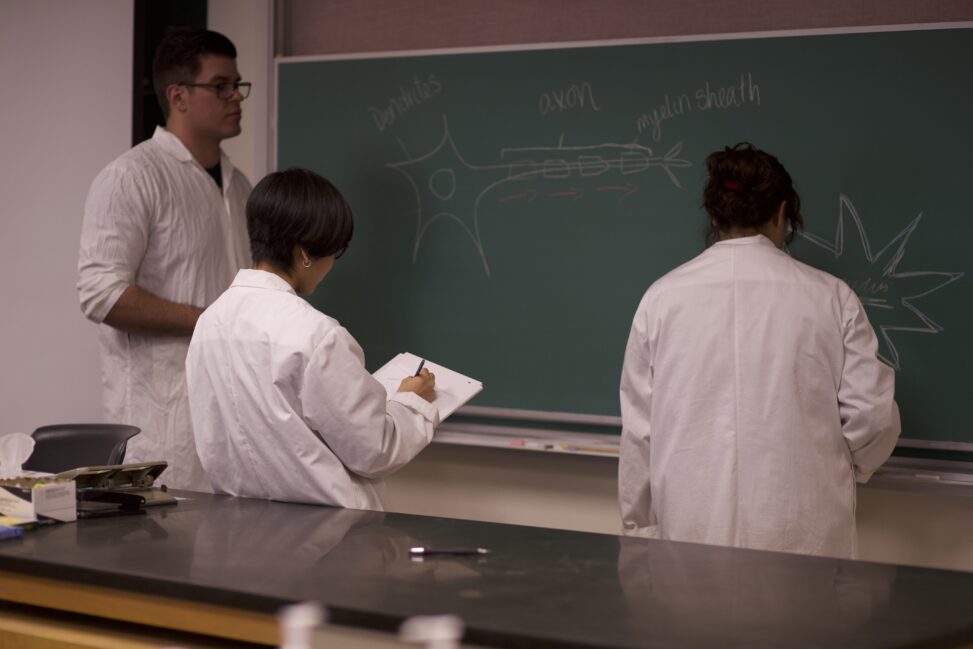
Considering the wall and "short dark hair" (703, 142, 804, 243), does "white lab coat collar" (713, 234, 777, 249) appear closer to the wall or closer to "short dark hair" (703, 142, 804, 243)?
"short dark hair" (703, 142, 804, 243)

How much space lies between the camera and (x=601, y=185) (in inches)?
132

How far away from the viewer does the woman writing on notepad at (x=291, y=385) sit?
7.06 ft

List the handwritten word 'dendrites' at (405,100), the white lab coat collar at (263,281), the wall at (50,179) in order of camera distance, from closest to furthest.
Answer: the white lab coat collar at (263,281) → the handwritten word 'dendrites' at (405,100) → the wall at (50,179)

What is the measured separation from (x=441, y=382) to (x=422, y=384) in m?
0.12

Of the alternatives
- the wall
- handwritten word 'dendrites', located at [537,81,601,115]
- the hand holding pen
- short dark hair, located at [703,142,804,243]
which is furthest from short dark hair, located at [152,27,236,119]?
short dark hair, located at [703,142,804,243]

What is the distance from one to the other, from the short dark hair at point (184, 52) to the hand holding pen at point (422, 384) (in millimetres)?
1378

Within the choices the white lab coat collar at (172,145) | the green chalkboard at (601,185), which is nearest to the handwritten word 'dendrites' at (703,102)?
the green chalkboard at (601,185)

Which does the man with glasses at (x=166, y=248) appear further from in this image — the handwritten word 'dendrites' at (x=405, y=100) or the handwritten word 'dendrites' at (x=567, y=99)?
the handwritten word 'dendrites' at (x=567, y=99)

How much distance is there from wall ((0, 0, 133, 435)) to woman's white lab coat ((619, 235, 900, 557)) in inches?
90.5

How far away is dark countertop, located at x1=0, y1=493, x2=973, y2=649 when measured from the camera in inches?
53.1

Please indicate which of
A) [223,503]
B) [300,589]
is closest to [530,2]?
[223,503]

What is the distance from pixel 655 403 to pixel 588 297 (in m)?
0.79

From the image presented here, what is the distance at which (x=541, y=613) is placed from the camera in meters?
1.41

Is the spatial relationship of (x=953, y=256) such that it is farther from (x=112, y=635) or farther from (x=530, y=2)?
(x=112, y=635)
